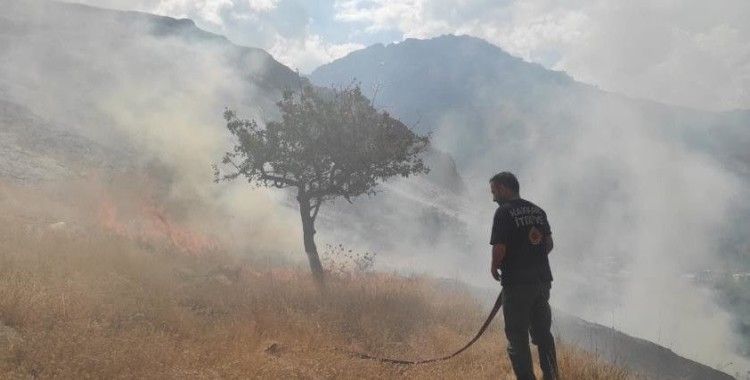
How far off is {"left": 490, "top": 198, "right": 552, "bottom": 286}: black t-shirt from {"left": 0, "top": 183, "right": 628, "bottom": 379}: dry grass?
65.5 inches

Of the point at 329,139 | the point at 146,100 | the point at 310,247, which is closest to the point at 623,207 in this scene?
the point at 146,100

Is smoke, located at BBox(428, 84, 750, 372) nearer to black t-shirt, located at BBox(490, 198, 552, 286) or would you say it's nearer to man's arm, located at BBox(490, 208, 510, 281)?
black t-shirt, located at BBox(490, 198, 552, 286)

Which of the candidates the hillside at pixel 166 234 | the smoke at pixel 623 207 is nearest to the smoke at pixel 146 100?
the hillside at pixel 166 234

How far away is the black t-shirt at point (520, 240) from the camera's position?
4.63m

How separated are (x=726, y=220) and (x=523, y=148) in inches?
1964

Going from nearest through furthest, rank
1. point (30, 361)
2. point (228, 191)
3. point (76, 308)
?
1. point (30, 361)
2. point (76, 308)
3. point (228, 191)

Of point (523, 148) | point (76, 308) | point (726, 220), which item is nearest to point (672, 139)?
point (726, 220)

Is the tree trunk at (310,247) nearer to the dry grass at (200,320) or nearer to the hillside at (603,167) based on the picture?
the dry grass at (200,320)

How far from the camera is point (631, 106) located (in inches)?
6363

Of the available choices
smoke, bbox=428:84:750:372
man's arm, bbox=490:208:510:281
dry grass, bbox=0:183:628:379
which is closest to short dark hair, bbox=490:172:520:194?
man's arm, bbox=490:208:510:281

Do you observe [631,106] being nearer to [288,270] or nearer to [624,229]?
[624,229]

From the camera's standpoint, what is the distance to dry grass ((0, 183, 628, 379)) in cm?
521

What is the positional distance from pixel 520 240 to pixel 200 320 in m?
5.12

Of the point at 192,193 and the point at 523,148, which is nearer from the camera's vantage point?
the point at 192,193
